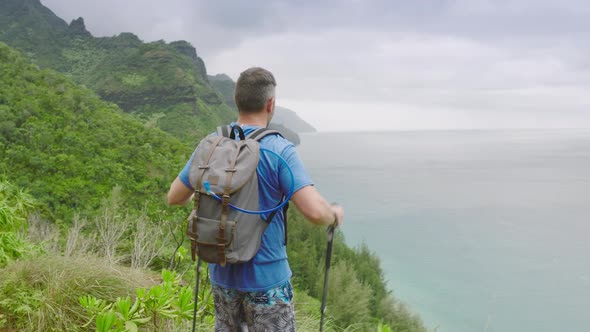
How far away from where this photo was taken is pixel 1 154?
18859 millimetres

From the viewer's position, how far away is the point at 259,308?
5.32 feet

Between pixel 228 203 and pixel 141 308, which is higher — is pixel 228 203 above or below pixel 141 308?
above

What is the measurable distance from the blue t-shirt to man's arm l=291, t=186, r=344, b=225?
0.09 ft

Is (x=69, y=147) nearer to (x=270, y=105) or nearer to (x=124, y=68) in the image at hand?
(x=270, y=105)

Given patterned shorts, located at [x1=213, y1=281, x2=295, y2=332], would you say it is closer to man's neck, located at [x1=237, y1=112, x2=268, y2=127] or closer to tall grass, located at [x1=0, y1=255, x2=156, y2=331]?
man's neck, located at [x1=237, y1=112, x2=268, y2=127]

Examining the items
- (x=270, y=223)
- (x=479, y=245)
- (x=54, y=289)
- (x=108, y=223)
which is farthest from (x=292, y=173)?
(x=479, y=245)

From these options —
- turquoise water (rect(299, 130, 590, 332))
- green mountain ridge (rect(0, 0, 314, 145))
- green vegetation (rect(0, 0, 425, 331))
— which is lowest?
turquoise water (rect(299, 130, 590, 332))

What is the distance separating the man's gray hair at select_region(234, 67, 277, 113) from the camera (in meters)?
1.55

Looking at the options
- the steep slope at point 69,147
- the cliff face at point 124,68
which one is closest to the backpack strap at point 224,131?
the steep slope at point 69,147

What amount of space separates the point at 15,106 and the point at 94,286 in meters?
24.8

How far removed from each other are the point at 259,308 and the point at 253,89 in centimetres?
88

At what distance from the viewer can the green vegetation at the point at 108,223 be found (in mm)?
2557

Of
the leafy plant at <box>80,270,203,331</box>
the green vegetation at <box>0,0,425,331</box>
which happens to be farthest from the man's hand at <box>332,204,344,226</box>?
the leafy plant at <box>80,270,203,331</box>

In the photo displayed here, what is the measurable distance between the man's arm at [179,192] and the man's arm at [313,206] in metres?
A: 0.50
